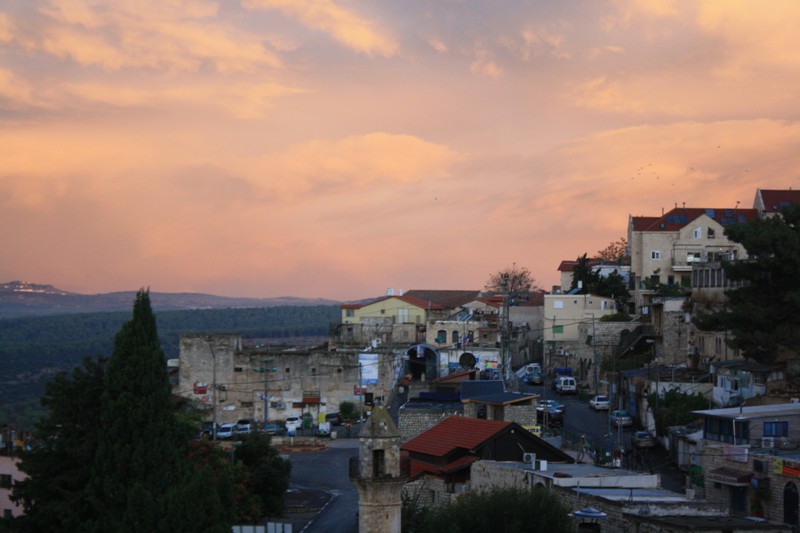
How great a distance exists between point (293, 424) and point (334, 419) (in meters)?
2.35

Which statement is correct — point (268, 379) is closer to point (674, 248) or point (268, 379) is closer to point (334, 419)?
point (334, 419)

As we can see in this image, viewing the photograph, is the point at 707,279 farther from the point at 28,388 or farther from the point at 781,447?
the point at 28,388

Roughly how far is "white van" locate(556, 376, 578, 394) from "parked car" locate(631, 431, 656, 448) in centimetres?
1461

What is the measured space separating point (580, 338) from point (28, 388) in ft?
159

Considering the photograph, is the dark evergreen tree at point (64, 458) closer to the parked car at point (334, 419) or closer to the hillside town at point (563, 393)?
the hillside town at point (563, 393)

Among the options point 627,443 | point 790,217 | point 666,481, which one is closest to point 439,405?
point 627,443

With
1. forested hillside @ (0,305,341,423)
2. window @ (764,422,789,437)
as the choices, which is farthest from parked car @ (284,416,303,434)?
window @ (764,422,789,437)

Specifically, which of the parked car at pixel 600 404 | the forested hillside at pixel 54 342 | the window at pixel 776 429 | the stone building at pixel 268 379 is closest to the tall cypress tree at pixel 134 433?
the window at pixel 776 429

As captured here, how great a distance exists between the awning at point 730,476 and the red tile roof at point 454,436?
6.99 meters

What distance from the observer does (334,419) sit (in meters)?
58.8

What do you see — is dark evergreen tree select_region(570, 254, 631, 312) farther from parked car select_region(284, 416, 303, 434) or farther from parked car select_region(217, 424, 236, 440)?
parked car select_region(217, 424, 236, 440)

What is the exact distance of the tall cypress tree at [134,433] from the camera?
29.3 meters

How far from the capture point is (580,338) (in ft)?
218

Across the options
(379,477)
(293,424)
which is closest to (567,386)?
(293,424)
